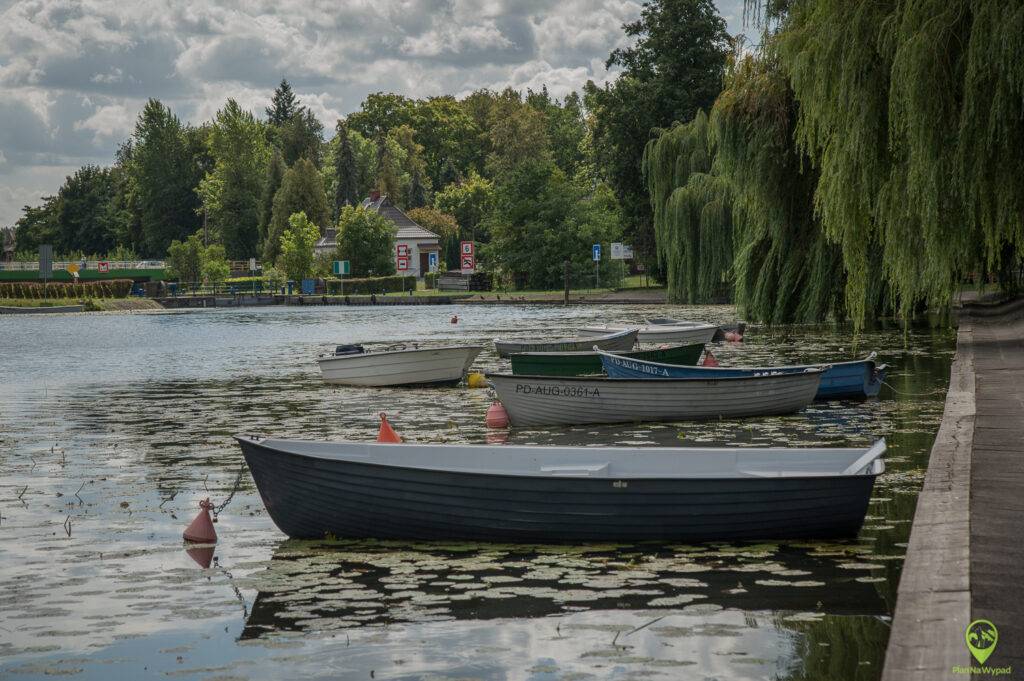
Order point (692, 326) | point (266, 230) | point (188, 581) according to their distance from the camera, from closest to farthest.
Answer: point (188, 581) < point (692, 326) < point (266, 230)

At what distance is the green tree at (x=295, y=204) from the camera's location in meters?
122

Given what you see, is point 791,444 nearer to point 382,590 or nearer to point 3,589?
point 382,590

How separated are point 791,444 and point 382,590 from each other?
28.5 feet

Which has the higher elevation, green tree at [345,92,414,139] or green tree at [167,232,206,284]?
green tree at [345,92,414,139]

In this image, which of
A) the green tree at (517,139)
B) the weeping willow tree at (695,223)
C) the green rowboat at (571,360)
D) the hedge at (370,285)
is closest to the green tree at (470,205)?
the green tree at (517,139)

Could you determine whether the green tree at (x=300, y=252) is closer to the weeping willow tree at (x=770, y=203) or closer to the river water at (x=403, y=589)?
the weeping willow tree at (x=770, y=203)

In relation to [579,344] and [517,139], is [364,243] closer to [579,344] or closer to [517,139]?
[517,139]

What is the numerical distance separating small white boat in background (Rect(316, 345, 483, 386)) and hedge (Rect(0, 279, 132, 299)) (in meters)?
75.5

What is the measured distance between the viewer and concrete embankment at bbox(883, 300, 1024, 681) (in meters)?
6.36

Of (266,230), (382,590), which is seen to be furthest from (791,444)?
(266,230)

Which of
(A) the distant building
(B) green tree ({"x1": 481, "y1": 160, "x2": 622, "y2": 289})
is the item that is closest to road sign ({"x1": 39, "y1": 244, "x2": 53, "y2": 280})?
(A) the distant building

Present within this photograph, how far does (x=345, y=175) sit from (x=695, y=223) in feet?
293

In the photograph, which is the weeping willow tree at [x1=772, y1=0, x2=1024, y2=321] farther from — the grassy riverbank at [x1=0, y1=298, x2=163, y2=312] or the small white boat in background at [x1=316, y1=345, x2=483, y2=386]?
the grassy riverbank at [x1=0, y1=298, x2=163, y2=312]

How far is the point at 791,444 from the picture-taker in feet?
55.1
